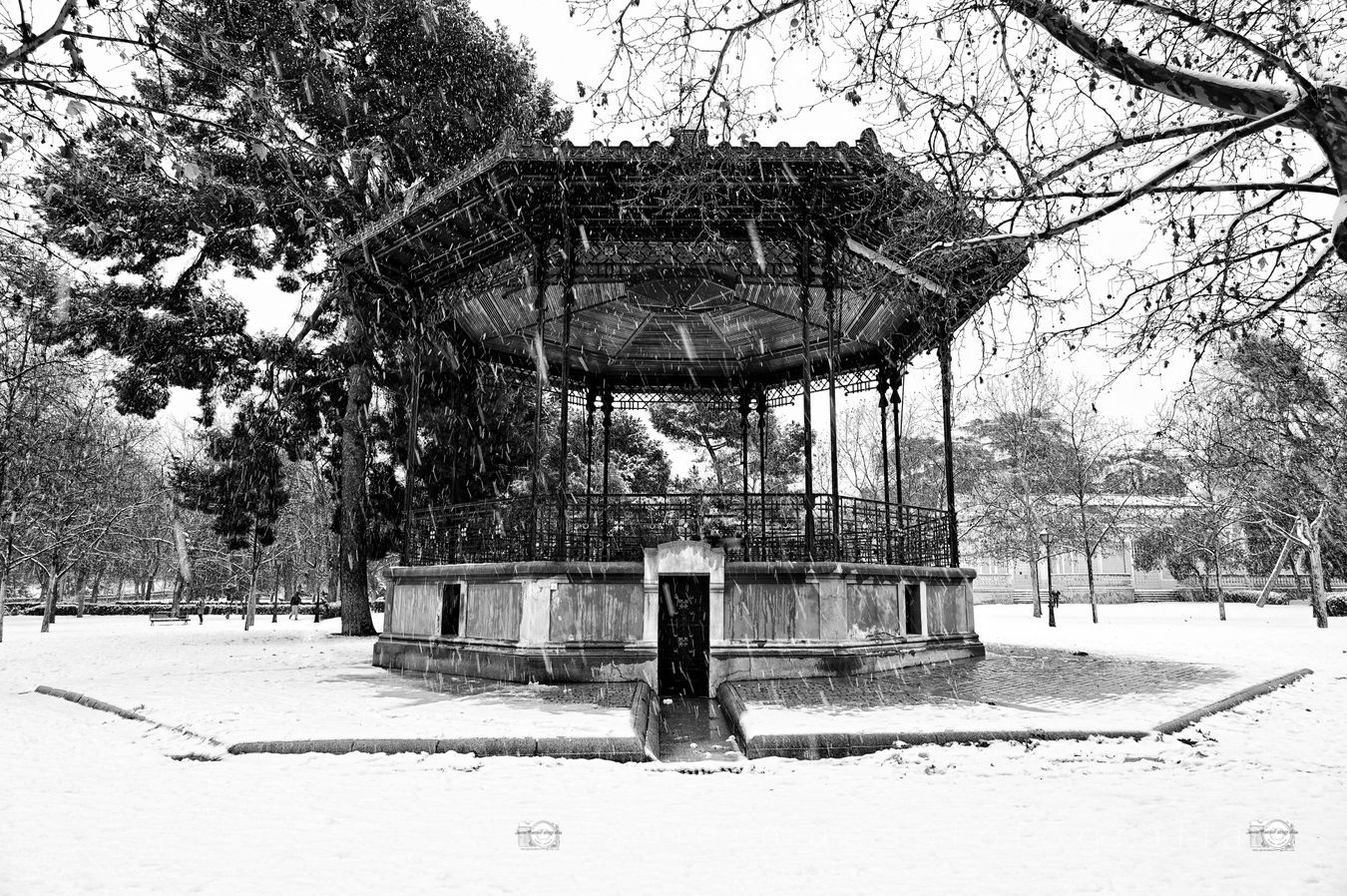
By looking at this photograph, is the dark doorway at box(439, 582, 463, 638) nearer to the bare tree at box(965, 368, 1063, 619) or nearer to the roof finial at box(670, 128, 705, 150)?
the roof finial at box(670, 128, 705, 150)

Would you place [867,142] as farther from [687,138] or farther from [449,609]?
[449,609]

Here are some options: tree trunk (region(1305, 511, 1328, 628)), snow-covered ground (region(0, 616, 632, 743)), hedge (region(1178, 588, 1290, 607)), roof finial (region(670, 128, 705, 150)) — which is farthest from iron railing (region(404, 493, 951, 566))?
hedge (region(1178, 588, 1290, 607))

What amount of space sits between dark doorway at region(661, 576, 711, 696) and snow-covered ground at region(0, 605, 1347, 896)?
5331mm

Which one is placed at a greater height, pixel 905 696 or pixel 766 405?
pixel 766 405

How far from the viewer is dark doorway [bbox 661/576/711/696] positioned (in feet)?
41.9

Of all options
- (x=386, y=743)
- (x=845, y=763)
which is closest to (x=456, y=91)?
(x=386, y=743)

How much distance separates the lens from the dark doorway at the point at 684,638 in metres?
12.8

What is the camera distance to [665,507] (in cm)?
1438

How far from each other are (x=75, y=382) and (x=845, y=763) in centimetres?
3104

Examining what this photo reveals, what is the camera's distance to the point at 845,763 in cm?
732

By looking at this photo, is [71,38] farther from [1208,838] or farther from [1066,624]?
[1066,624]

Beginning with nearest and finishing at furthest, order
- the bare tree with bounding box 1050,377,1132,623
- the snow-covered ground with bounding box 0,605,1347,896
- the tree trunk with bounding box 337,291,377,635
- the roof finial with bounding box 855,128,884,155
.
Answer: the snow-covered ground with bounding box 0,605,1347,896
the roof finial with bounding box 855,128,884,155
the tree trunk with bounding box 337,291,377,635
the bare tree with bounding box 1050,377,1132,623

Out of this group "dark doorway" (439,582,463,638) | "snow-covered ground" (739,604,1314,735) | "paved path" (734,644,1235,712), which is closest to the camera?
"snow-covered ground" (739,604,1314,735)

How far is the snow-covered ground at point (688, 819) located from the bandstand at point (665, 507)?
5.03m
